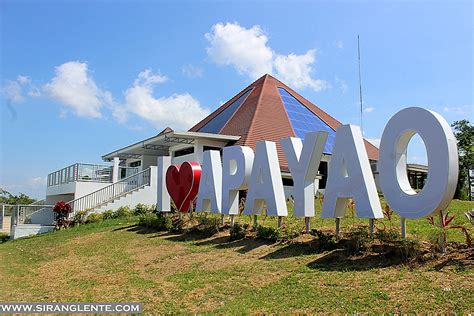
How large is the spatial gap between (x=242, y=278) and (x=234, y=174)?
5.80 m

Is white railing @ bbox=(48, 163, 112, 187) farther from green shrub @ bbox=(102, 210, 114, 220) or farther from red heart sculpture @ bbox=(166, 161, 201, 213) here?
red heart sculpture @ bbox=(166, 161, 201, 213)

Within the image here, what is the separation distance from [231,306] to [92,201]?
19958mm

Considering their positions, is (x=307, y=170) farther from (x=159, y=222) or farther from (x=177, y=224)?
(x=159, y=222)

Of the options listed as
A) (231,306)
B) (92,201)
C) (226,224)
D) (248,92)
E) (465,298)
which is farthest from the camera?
(248,92)

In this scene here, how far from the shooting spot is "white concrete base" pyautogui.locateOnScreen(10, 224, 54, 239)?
2452 cm

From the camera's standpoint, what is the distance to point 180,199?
17.8 metres

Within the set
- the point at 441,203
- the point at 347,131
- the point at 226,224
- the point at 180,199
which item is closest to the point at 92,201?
the point at 180,199

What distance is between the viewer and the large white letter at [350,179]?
10367 millimetres

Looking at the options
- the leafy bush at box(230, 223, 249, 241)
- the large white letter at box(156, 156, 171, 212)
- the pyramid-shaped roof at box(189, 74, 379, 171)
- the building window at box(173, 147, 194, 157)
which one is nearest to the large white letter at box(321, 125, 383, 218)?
the leafy bush at box(230, 223, 249, 241)

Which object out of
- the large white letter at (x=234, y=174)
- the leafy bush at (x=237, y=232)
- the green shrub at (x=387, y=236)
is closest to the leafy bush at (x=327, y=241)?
the green shrub at (x=387, y=236)

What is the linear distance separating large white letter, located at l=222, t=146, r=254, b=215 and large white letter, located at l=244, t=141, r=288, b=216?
36 centimetres

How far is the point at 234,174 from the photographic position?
1469 centimetres

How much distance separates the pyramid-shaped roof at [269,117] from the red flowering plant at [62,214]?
426 inches

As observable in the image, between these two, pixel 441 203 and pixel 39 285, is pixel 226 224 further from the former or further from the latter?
pixel 441 203
